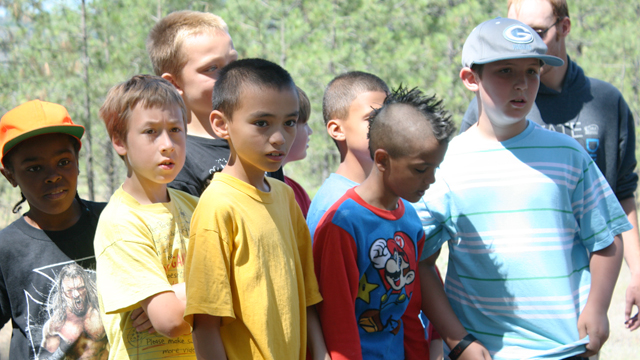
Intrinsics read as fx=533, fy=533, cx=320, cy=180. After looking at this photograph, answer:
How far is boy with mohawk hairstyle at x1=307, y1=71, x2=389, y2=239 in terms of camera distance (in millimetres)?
2365

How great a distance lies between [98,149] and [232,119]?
442 inches

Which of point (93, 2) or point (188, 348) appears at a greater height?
point (93, 2)

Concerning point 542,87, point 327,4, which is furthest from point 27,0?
point 542,87

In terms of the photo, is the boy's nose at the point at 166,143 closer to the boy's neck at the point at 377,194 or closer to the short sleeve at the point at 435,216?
the boy's neck at the point at 377,194

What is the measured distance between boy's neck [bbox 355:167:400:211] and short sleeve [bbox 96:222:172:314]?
76 cm

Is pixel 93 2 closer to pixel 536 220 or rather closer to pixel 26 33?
pixel 26 33

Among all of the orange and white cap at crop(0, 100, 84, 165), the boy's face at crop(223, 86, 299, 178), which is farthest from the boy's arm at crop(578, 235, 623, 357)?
the orange and white cap at crop(0, 100, 84, 165)

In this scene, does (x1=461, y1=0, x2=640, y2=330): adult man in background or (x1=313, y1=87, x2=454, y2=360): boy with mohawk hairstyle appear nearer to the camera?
(x1=313, y1=87, x2=454, y2=360): boy with mohawk hairstyle

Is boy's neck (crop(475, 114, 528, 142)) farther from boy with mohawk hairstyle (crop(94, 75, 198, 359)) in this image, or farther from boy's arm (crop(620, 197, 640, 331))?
boy with mohawk hairstyle (crop(94, 75, 198, 359))

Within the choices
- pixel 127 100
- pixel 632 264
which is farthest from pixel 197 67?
pixel 632 264

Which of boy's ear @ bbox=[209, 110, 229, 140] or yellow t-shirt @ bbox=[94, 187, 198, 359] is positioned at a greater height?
boy's ear @ bbox=[209, 110, 229, 140]

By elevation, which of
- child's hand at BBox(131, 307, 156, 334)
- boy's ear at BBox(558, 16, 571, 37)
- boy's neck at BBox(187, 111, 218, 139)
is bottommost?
child's hand at BBox(131, 307, 156, 334)

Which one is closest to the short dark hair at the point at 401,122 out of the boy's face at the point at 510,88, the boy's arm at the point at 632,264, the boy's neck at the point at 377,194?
the boy's neck at the point at 377,194

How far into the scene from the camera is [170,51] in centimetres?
248
